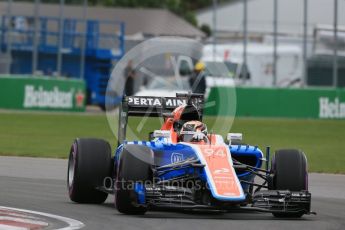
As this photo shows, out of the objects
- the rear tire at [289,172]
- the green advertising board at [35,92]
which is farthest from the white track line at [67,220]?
the green advertising board at [35,92]

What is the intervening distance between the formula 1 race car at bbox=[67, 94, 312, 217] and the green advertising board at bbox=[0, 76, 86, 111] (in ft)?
87.8

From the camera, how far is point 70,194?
15195 millimetres

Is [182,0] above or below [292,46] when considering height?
above

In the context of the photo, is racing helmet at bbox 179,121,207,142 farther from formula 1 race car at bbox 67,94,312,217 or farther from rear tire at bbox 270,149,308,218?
rear tire at bbox 270,149,308,218

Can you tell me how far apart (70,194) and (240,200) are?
10.4 feet

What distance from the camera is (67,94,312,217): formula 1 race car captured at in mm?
13164

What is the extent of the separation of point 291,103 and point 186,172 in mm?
30822

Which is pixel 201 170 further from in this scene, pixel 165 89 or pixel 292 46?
pixel 292 46

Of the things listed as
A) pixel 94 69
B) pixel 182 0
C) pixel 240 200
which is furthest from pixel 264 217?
pixel 182 0

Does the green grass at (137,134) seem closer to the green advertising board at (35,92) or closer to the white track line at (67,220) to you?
the green advertising board at (35,92)

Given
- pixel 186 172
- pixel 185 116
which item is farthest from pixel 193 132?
pixel 186 172

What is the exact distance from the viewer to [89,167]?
14812 mm

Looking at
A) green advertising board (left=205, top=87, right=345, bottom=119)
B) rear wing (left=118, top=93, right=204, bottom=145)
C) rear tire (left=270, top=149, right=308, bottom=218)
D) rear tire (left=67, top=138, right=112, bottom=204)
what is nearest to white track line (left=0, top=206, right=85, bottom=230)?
rear tire (left=67, top=138, right=112, bottom=204)

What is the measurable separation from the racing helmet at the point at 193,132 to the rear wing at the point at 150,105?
78 cm
